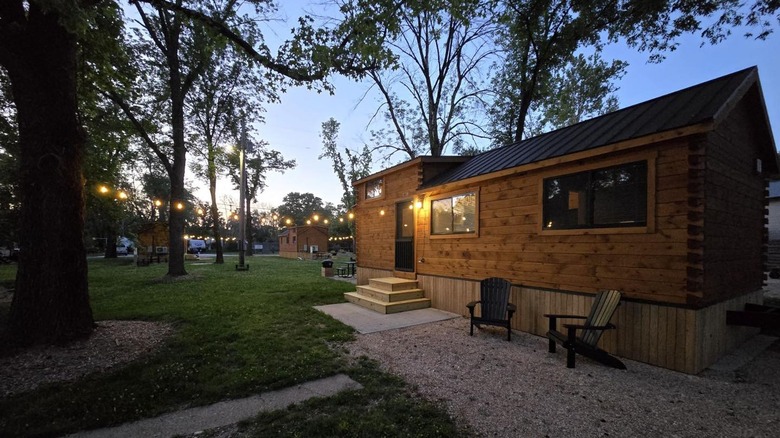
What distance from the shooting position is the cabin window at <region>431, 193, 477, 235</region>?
23.3 ft

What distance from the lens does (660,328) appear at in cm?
422

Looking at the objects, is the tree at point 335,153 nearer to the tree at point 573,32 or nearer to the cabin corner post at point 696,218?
the tree at point 573,32

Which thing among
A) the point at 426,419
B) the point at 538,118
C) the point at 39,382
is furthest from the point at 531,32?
the point at 39,382

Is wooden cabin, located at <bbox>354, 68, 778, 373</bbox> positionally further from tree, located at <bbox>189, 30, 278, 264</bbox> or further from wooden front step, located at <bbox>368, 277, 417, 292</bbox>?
tree, located at <bbox>189, 30, 278, 264</bbox>

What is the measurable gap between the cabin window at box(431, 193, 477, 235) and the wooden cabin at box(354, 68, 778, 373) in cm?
4

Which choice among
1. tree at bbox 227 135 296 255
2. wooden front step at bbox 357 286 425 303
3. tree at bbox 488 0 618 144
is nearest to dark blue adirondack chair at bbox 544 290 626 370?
wooden front step at bbox 357 286 425 303

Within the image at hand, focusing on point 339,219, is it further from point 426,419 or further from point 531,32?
point 426,419

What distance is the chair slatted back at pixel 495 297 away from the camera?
587 centimetres

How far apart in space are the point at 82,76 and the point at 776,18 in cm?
1773

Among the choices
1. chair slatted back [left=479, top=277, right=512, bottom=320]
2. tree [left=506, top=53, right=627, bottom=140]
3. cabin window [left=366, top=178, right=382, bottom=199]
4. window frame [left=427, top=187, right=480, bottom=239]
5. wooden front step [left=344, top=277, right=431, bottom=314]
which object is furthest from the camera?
tree [left=506, top=53, right=627, bottom=140]

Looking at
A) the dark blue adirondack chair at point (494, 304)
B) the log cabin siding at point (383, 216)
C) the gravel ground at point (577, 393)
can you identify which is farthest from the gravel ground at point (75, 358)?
the log cabin siding at point (383, 216)

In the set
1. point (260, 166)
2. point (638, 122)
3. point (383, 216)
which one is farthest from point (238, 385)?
point (260, 166)

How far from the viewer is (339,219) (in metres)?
44.7

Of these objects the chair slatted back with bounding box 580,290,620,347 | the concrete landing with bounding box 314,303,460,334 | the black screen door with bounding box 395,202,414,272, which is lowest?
the concrete landing with bounding box 314,303,460,334
